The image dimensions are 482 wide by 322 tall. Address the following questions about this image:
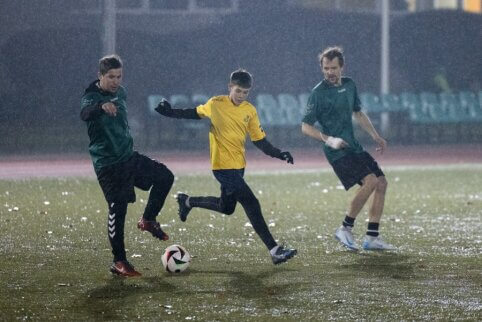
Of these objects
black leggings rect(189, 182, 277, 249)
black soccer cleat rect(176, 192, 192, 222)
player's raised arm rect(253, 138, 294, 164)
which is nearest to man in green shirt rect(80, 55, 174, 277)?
black leggings rect(189, 182, 277, 249)

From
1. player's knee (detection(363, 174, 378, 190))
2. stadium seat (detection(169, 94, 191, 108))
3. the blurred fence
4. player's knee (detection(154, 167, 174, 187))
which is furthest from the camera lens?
the blurred fence

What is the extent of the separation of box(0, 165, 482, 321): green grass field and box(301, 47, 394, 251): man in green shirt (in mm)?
353

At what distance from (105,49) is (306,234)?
19025 millimetres

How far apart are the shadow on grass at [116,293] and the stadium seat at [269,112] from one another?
72.8 ft

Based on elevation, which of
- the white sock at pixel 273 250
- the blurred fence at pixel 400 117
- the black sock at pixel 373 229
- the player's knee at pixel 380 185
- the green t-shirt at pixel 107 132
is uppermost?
the green t-shirt at pixel 107 132

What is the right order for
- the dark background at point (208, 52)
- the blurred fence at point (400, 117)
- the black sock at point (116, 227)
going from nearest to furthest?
the black sock at point (116, 227) → the blurred fence at point (400, 117) → the dark background at point (208, 52)

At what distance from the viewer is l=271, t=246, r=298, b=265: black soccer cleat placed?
1047 centimetres

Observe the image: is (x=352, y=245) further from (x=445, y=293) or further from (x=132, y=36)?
(x=132, y=36)

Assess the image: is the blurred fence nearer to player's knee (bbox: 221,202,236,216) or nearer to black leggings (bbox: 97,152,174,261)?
player's knee (bbox: 221,202,236,216)

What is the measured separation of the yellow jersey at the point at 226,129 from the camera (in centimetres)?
1079

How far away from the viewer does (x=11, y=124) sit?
1286 inches

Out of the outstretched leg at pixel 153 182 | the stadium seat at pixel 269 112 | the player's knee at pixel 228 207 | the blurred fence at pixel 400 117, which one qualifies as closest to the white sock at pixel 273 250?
the player's knee at pixel 228 207

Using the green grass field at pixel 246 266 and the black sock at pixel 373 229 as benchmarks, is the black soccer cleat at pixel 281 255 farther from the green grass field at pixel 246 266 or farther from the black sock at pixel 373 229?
the black sock at pixel 373 229

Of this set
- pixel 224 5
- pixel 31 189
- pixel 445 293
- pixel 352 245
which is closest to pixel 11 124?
pixel 224 5
